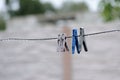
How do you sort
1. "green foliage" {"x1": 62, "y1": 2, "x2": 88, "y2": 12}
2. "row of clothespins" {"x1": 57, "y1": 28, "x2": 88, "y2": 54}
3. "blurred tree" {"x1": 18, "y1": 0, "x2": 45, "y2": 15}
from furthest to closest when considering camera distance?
"green foliage" {"x1": 62, "y1": 2, "x2": 88, "y2": 12} < "blurred tree" {"x1": 18, "y1": 0, "x2": 45, "y2": 15} < "row of clothespins" {"x1": 57, "y1": 28, "x2": 88, "y2": 54}

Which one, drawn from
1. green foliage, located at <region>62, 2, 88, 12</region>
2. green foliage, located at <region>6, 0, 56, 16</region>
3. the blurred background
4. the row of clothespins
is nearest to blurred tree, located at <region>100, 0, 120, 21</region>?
the blurred background

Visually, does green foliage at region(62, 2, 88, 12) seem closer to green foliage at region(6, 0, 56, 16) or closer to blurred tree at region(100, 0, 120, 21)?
green foliage at region(6, 0, 56, 16)

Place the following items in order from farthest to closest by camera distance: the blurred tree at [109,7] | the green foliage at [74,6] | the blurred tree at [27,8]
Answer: the green foliage at [74,6] → the blurred tree at [27,8] → the blurred tree at [109,7]

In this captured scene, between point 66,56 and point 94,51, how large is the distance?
38cm

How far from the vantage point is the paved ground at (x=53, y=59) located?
589 centimetres

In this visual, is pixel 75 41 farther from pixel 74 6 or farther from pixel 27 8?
pixel 74 6

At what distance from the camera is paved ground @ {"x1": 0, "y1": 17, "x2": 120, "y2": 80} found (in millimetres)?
5891

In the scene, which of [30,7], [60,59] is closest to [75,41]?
[60,59]

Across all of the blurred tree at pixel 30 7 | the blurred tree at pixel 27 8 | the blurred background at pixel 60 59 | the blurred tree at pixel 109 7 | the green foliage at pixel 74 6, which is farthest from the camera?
the green foliage at pixel 74 6

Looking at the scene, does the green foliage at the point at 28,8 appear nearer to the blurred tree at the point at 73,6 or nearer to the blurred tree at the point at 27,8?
the blurred tree at the point at 27,8

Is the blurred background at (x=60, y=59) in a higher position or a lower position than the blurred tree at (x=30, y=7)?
lower

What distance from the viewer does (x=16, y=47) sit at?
5984 mm

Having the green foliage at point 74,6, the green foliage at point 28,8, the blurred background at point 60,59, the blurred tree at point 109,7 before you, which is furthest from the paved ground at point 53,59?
the green foliage at point 74,6

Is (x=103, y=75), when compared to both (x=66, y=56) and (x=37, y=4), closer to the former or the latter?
(x=66, y=56)
